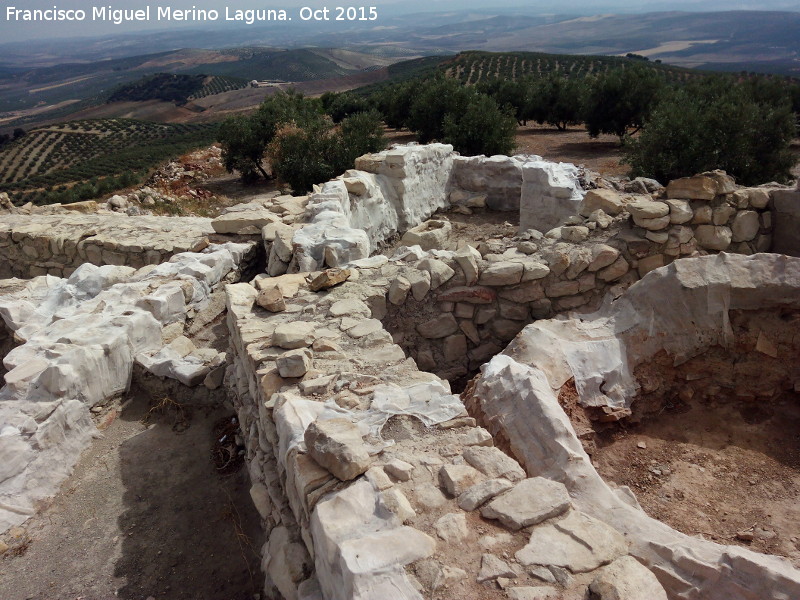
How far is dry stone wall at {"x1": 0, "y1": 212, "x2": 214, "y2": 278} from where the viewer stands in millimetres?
7508

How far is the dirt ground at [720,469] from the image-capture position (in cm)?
314

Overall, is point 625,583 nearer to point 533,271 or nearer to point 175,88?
point 533,271

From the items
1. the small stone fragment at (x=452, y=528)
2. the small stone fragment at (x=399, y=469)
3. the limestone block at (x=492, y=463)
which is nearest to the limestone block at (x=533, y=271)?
the limestone block at (x=492, y=463)

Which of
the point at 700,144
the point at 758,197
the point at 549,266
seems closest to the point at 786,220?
the point at 758,197

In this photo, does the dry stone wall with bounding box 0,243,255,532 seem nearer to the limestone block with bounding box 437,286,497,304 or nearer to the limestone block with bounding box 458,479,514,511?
the limestone block with bounding box 437,286,497,304

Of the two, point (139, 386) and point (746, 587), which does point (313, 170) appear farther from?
point (746, 587)

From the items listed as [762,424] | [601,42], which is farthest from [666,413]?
[601,42]

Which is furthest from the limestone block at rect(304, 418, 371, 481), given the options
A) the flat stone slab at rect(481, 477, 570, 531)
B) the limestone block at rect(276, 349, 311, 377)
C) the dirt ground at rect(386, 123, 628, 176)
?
the dirt ground at rect(386, 123, 628, 176)

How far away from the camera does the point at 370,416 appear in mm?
2914

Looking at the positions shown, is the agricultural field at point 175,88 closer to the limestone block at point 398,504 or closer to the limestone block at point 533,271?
the limestone block at point 533,271

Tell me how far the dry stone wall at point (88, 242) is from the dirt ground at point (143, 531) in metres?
3.82

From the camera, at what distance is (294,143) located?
44.5 feet

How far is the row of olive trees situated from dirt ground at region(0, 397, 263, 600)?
10146 mm

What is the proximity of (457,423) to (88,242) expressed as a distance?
22.9ft
